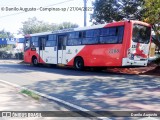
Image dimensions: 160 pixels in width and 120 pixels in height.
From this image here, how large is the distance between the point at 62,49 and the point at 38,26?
46.1 m

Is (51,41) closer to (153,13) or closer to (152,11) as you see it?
(153,13)

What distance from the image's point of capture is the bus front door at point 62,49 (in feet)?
70.4

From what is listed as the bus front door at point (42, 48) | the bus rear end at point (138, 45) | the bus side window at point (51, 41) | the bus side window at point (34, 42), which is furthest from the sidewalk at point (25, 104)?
the bus side window at point (34, 42)

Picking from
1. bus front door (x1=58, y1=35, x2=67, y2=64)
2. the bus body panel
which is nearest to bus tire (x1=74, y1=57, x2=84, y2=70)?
the bus body panel

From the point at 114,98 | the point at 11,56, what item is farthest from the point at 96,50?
the point at 11,56

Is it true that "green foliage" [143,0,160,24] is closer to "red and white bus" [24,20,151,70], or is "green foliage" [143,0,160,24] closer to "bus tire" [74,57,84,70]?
"red and white bus" [24,20,151,70]

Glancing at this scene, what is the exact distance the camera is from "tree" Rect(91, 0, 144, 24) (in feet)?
73.8

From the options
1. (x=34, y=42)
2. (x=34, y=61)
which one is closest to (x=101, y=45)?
(x=34, y=42)

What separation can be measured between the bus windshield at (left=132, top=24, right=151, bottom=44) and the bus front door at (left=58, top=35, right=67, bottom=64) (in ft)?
20.3

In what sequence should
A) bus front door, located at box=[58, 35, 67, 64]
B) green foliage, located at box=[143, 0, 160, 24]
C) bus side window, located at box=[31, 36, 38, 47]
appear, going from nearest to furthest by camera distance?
green foliage, located at box=[143, 0, 160, 24], bus front door, located at box=[58, 35, 67, 64], bus side window, located at box=[31, 36, 38, 47]

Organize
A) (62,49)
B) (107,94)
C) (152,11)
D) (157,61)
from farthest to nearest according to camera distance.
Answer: (62,49) < (157,61) < (152,11) < (107,94)

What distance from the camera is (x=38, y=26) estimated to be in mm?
66562

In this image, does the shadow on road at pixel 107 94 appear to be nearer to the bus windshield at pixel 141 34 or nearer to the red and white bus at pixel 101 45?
the red and white bus at pixel 101 45

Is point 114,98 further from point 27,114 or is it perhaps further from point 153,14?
point 153,14
